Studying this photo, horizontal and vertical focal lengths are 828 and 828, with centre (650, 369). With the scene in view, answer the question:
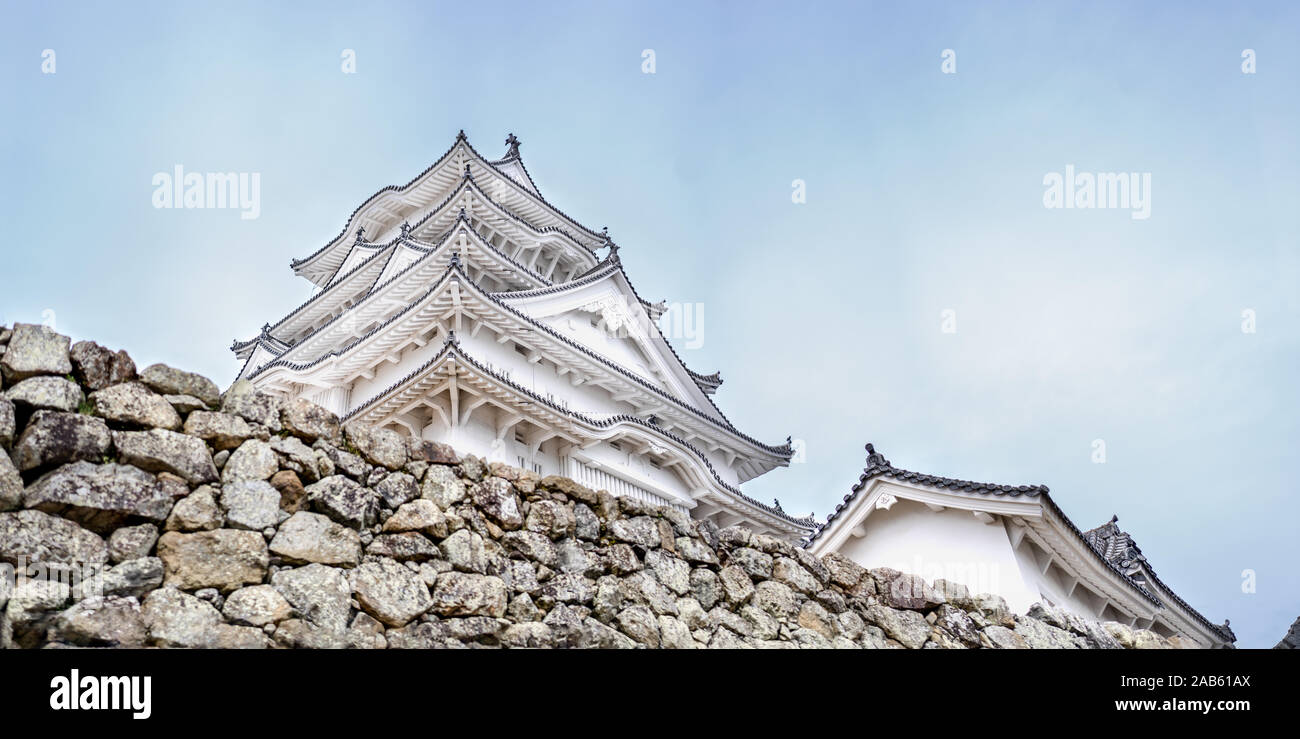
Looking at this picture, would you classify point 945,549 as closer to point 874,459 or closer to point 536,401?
point 874,459

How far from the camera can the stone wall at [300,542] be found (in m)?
4.36

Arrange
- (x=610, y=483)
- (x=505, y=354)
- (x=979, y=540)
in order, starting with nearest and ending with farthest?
(x=979, y=540) < (x=610, y=483) < (x=505, y=354)

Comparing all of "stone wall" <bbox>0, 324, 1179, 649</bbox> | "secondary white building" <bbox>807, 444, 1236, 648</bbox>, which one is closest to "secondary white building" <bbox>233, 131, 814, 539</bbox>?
"secondary white building" <bbox>807, 444, 1236, 648</bbox>

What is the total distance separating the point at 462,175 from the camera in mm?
24281

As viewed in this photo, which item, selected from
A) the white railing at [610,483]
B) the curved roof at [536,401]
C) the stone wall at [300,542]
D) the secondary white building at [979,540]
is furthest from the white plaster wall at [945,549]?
the curved roof at [536,401]

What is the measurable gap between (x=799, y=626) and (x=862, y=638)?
2.09 ft

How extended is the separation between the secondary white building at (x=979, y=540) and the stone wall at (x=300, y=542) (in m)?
3.69

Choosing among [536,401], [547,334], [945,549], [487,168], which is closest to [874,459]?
[945,549]

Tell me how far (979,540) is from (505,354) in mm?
10227

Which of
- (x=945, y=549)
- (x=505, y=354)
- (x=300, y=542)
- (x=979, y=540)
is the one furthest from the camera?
(x=505, y=354)

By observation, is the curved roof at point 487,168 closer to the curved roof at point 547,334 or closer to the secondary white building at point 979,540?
the curved roof at point 547,334

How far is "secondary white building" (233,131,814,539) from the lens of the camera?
608 inches

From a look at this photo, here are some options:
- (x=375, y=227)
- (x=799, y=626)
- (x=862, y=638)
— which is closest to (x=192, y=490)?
(x=799, y=626)

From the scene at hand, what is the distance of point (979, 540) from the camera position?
10.5 m
